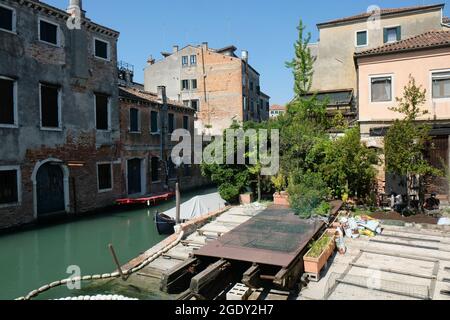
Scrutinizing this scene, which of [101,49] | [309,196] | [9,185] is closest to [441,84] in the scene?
[309,196]

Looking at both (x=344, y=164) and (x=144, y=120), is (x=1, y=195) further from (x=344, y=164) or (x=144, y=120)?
(x=344, y=164)

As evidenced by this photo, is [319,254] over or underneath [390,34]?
underneath

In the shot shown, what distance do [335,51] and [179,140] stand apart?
12.4 m

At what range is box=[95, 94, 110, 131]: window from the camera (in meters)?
17.9

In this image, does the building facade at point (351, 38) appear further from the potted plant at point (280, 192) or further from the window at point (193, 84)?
the window at point (193, 84)

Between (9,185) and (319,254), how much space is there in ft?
39.4

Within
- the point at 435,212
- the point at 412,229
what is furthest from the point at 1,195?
the point at 435,212

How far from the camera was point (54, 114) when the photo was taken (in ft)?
51.3

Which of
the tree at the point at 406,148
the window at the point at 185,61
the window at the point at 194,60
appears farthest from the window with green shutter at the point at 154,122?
the tree at the point at 406,148

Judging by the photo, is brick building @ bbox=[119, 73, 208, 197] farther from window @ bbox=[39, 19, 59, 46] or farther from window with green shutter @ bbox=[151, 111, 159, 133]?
window @ bbox=[39, 19, 59, 46]

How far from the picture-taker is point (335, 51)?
968 inches

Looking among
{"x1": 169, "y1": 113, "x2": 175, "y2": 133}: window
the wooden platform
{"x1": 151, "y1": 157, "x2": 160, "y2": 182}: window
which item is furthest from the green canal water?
{"x1": 169, "y1": 113, "x2": 175, "y2": 133}: window

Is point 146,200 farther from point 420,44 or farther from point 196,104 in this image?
point 196,104

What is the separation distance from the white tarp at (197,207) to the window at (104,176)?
596 centimetres
